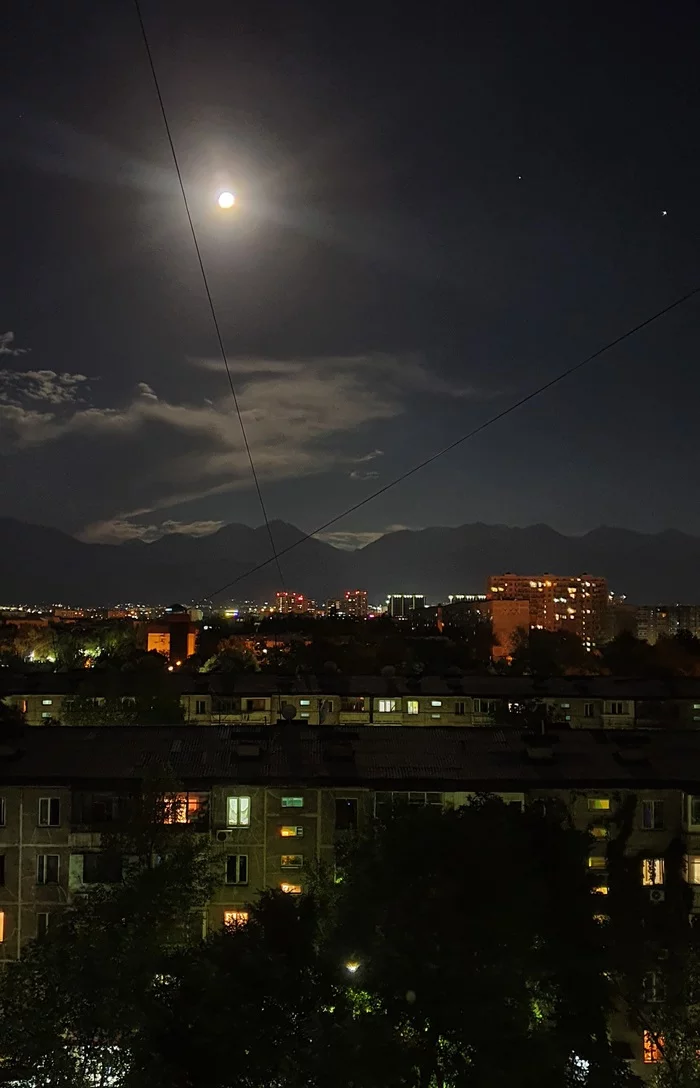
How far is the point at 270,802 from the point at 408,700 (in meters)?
16.8

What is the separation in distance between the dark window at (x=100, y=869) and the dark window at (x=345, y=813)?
12.1 ft

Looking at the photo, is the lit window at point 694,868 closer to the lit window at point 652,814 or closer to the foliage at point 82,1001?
the lit window at point 652,814

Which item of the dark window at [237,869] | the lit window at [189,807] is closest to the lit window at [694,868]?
the dark window at [237,869]

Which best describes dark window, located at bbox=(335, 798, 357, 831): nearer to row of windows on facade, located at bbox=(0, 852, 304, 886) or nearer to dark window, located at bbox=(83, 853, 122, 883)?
row of windows on facade, located at bbox=(0, 852, 304, 886)

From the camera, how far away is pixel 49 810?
1372cm

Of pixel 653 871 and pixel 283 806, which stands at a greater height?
pixel 283 806

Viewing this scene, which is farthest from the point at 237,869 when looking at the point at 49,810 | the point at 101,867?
the point at 49,810

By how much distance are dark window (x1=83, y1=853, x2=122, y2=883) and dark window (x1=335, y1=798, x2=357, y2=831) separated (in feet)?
12.1

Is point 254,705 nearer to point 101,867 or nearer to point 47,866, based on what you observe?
point 47,866

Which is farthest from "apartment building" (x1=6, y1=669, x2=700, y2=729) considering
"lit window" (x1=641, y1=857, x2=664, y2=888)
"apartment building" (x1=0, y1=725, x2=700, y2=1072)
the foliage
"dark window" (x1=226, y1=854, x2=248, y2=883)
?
the foliage

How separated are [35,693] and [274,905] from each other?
2540cm

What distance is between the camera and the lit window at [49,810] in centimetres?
1370

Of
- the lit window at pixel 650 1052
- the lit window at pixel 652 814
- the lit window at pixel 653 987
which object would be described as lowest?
the lit window at pixel 650 1052

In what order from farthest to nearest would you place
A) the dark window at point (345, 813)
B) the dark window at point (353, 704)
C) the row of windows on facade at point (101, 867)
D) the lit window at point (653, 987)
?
1. the dark window at point (353, 704)
2. the dark window at point (345, 813)
3. the row of windows on facade at point (101, 867)
4. the lit window at point (653, 987)
